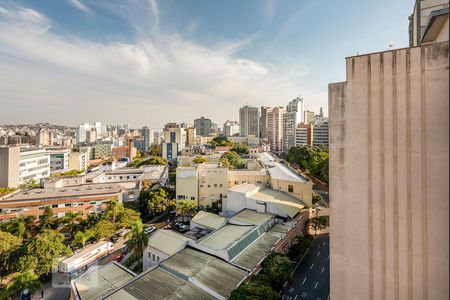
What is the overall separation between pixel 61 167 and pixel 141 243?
7239 cm

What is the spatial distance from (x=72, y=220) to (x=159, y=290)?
21.2 meters

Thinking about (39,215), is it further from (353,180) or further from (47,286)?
(353,180)

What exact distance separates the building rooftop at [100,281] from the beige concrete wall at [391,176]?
601 inches

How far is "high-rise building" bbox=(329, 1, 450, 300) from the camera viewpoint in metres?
7.68

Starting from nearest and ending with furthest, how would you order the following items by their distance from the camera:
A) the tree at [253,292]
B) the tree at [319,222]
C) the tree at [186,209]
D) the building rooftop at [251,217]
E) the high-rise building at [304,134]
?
1. the tree at [253,292]
2. the building rooftop at [251,217]
3. the tree at [319,222]
4. the tree at [186,209]
5. the high-rise building at [304,134]

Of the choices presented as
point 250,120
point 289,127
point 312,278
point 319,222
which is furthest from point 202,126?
point 312,278

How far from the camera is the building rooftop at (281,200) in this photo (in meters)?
30.4

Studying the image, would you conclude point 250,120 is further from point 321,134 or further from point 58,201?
point 58,201

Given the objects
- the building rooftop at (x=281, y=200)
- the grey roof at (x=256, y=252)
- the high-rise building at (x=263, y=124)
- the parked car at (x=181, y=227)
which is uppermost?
the high-rise building at (x=263, y=124)

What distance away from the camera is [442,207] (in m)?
7.60

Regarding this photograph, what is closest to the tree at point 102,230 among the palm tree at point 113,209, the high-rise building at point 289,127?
the palm tree at point 113,209

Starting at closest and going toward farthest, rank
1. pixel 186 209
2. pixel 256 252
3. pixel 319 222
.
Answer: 1. pixel 256 252
2. pixel 319 222
3. pixel 186 209

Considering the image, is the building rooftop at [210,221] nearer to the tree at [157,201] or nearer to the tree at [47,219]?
the tree at [157,201]

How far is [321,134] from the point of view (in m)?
91.6
